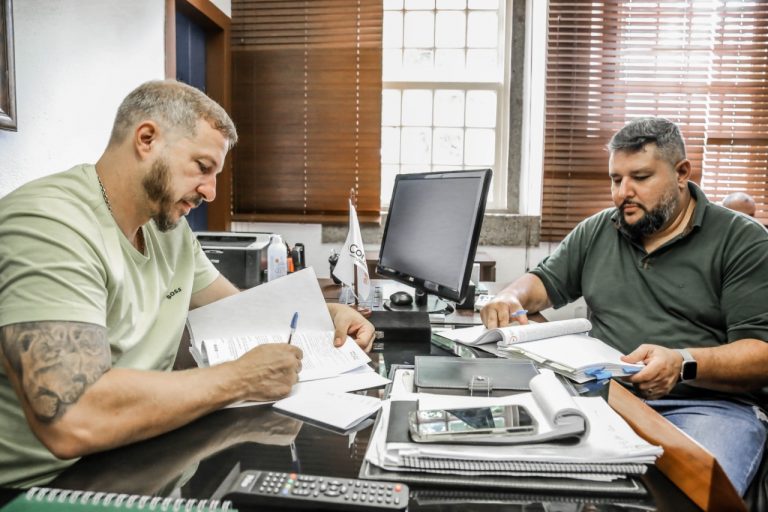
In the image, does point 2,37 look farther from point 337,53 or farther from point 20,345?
point 337,53

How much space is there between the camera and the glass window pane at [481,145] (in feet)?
11.7

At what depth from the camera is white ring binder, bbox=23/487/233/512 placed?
581 millimetres

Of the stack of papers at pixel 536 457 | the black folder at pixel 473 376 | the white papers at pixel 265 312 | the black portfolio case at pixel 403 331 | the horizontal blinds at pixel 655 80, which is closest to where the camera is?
the stack of papers at pixel 536 457

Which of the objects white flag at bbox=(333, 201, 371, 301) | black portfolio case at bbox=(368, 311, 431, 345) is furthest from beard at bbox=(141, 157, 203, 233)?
white flag at bbox=(333, 201, 371, 301)

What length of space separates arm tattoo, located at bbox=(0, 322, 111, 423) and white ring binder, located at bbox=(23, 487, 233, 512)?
13 cm

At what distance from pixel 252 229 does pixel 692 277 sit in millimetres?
2704

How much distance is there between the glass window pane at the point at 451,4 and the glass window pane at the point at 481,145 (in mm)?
765

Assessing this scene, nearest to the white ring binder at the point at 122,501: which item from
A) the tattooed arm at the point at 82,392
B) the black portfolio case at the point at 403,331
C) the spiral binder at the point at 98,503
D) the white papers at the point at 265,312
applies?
the spiral binder at the point at 98,503

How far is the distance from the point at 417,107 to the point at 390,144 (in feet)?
0.96

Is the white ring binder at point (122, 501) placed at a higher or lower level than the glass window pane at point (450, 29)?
lower

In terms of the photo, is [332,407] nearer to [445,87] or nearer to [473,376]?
[473,376]

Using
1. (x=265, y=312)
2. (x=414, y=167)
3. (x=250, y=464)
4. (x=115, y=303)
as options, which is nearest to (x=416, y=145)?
(x=414, y=167)

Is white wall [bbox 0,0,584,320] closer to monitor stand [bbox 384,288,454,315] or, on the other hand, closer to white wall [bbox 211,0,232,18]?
white wall [bbox 211,0,232,18]

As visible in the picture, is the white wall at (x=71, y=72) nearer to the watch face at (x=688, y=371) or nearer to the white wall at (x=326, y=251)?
the white wall at (x=326, y=251)
